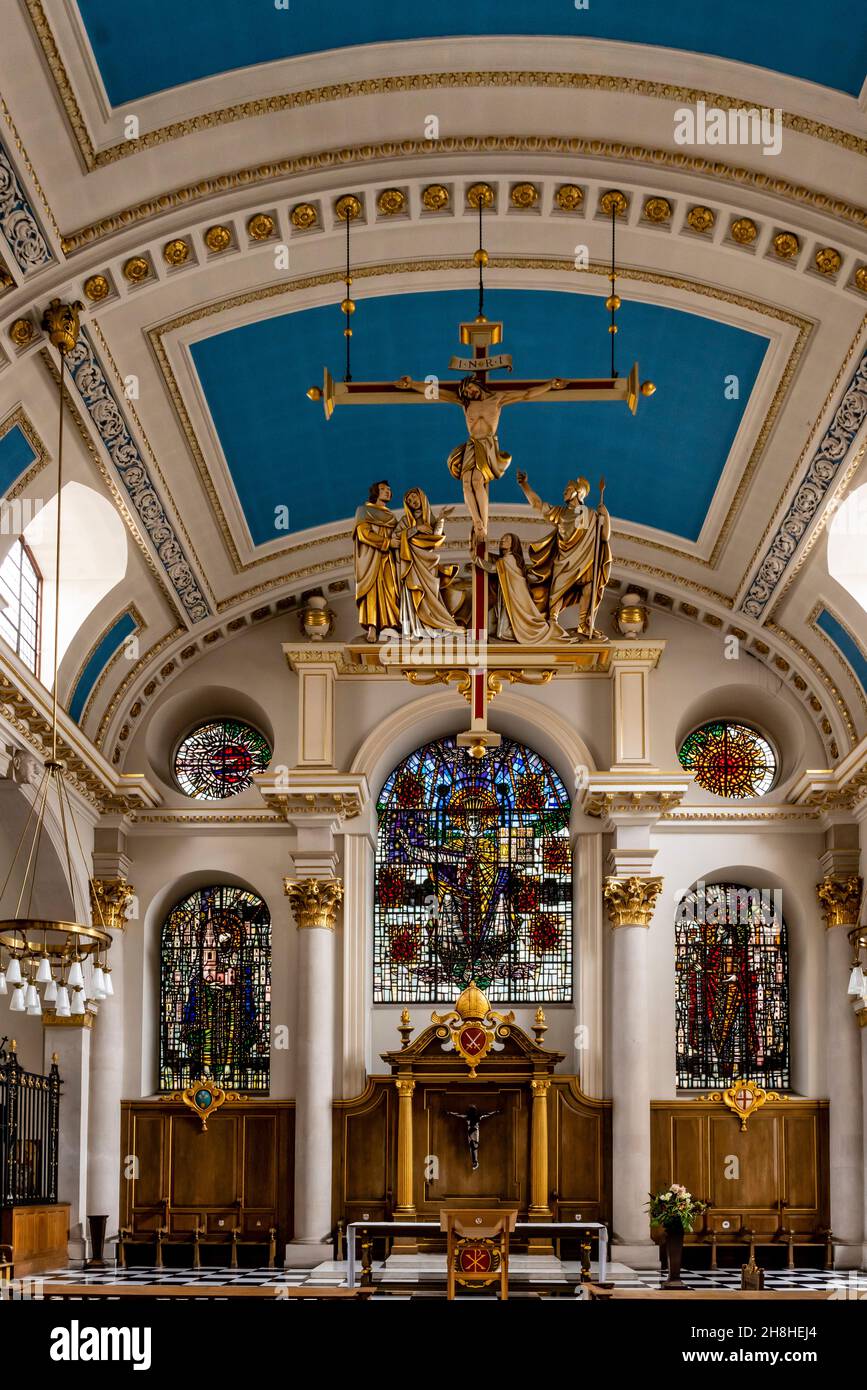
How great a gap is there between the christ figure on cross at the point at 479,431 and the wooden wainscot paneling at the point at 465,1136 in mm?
9085

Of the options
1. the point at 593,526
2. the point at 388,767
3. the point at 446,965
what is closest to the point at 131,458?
the point at 593,526

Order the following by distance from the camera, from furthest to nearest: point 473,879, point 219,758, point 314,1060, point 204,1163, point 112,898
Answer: point 219,758 < point 473,879 < point 112,898 < point 204,1163 < point 314,1060

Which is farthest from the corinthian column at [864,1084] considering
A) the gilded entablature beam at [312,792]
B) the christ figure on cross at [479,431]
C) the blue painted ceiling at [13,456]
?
the blue painted ceiling at [13,456]

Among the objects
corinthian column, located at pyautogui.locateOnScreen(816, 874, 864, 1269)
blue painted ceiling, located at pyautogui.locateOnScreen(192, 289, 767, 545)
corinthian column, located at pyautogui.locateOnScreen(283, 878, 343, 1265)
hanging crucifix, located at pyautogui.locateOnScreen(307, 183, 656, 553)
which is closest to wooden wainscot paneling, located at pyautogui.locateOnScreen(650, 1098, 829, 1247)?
corinthian column, located at pyautogui.locateOnScreen(816, 874, 864, 1269)

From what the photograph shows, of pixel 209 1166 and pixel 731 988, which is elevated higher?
pixel 731 988

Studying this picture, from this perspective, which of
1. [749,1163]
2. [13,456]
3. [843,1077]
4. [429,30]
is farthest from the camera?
[749,1163]

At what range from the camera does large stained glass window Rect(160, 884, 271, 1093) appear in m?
22.0

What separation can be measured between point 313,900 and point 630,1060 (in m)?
4.34

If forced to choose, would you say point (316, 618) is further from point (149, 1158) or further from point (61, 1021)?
point (149, 1158)

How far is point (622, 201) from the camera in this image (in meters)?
14.8

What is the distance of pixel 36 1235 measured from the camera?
18.0m

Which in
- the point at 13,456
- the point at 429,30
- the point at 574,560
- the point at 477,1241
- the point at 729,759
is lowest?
the point at 477,1241

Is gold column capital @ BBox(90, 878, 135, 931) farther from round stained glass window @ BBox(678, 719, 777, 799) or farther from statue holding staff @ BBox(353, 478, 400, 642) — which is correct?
statue holding staff @ BBox(353, 478, 400, 642)

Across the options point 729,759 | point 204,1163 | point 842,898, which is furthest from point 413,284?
point 204,1163
